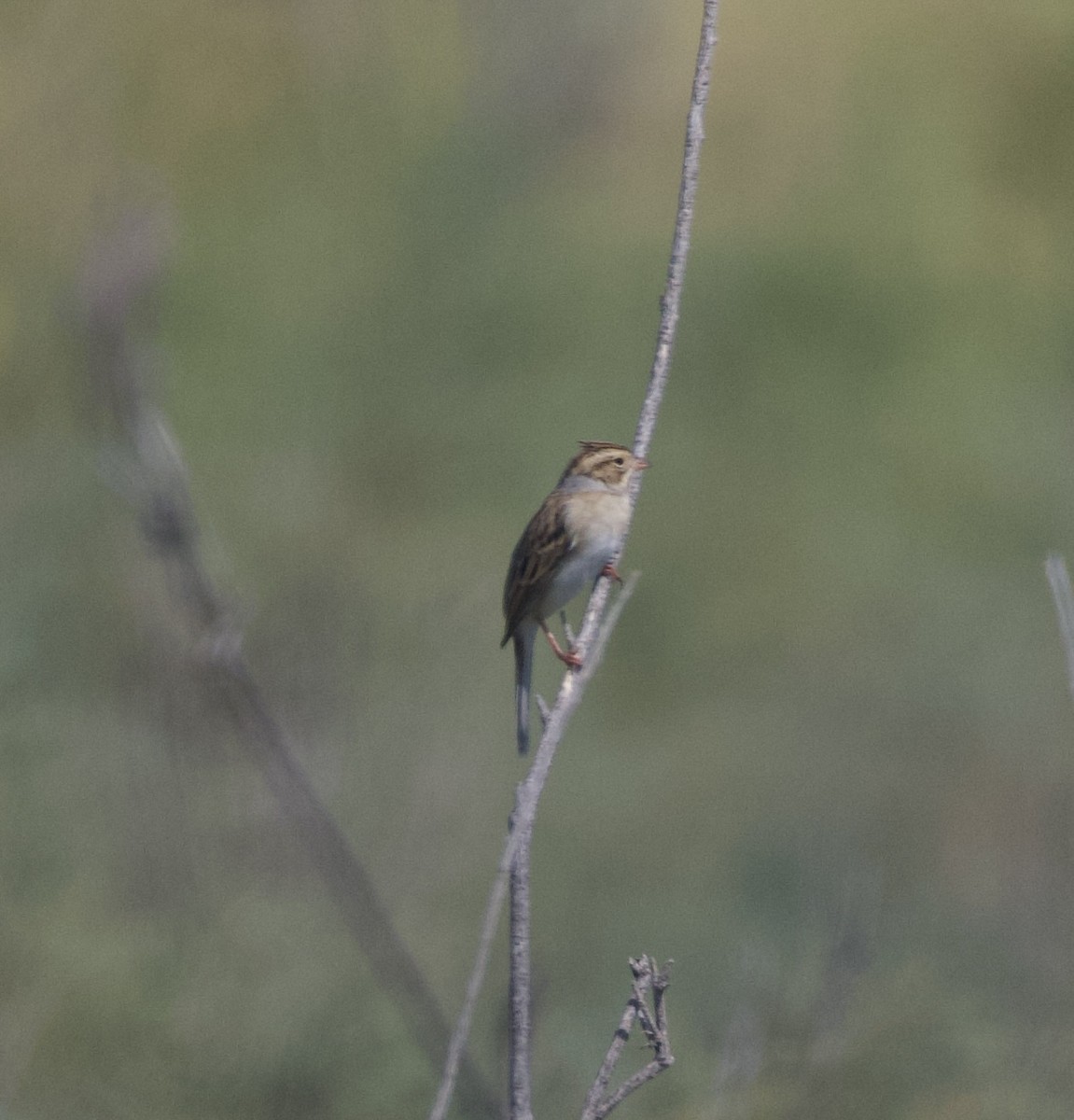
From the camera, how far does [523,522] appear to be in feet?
33.4

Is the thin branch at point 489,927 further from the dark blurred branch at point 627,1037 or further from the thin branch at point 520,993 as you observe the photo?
the dark blurred branch at point 627,1037

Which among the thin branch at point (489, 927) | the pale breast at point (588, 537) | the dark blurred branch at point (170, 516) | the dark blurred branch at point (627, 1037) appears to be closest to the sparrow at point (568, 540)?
the pale breast at point (588, 537)

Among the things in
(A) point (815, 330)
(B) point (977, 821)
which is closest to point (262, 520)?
(B) point (977, 821)

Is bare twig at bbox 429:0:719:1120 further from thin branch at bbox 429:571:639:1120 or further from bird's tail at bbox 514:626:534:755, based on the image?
bird's tail at bbox 514:626:534:755

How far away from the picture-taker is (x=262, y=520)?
8.80 metres

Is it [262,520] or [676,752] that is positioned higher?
[262,520]

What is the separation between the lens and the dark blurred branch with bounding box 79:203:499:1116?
2.50 m

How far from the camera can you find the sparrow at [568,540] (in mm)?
4246

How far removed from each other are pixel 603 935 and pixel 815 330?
22.6 feet

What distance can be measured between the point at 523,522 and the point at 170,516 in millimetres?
7744

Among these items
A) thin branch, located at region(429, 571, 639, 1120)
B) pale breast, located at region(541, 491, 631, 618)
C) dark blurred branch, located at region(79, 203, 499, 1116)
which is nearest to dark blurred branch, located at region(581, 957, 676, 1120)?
thin branch, located at region(429, 571, 639, 1120)

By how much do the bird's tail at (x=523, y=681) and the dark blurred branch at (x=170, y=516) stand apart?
0.59 meters

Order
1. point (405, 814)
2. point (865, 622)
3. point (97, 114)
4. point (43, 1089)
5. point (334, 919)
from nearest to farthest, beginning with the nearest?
point (43, 1089)
point (334, 919)
point (405, 814)
point (865, 622)
point (97, 114)

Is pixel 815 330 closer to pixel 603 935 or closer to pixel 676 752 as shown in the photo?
pixel 676 752
